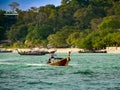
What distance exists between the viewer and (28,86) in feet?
98.9

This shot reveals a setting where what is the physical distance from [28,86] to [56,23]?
102 meters

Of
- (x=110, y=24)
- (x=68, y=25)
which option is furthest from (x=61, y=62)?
(x=68, y=25)

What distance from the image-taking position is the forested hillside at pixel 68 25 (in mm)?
109344

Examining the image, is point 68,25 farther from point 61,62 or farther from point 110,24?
point 61,62

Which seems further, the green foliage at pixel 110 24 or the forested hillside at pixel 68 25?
the green foliage at pixel 110 24

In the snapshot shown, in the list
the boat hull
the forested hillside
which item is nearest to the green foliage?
the forested hillside

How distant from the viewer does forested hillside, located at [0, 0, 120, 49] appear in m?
109

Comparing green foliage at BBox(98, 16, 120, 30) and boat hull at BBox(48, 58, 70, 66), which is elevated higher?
green foliage at BBox(98, 16, 120, 30)

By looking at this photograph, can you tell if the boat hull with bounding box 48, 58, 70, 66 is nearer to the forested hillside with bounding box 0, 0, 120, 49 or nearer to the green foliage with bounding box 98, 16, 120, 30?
the forested hillside with bounding box 0, 0, 120, 49

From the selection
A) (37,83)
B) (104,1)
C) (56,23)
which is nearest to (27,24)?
(56,23)

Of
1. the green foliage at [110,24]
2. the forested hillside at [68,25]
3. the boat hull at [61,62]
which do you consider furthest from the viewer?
the green foliage at [110,24]

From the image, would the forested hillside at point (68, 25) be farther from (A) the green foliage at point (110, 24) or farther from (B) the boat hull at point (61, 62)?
(B) the boat hull at point (61, 62)

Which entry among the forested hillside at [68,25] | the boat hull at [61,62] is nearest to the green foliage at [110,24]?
the forested hillside at [68,25]

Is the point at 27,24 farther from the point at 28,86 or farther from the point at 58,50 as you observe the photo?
the point at 28,86
